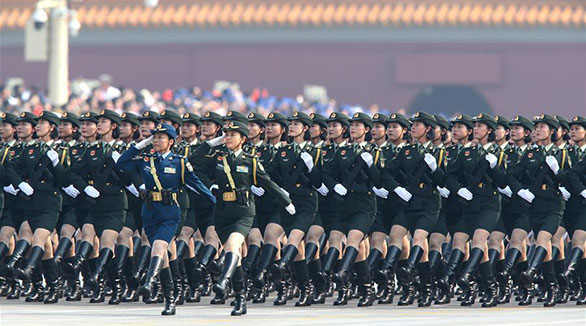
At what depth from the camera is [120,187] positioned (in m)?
19.0

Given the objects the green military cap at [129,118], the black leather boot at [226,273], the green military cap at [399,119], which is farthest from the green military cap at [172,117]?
the black leather boot at [226,273]

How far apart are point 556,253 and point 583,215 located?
0.44 m

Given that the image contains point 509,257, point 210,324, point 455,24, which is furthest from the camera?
point 455,24

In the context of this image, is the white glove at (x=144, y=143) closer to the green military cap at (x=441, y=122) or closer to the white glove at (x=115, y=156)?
the white glove at (x=115, y=156)

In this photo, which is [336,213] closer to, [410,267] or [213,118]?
[410,267]

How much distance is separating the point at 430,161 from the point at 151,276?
11.4ft

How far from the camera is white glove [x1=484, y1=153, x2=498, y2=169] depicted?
18828mm

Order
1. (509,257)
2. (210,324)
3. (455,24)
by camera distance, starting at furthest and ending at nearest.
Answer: (455,24) < (509,257) < (210,324)

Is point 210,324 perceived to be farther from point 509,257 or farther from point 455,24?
point 455,24

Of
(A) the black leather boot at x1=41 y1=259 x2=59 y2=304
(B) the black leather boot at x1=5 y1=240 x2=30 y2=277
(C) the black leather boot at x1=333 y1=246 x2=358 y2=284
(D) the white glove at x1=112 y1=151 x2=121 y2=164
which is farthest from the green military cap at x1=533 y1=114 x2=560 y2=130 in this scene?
(B) the black leather boot at x1=5 y1=240 x2=30 y2=277

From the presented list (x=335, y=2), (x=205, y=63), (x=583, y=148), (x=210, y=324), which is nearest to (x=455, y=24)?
(x=335, y=2)

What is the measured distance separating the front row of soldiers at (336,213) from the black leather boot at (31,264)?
Answer: 0.02 m

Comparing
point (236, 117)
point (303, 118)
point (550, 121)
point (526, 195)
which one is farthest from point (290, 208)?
point (550, 121)

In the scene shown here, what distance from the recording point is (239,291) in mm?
16875
